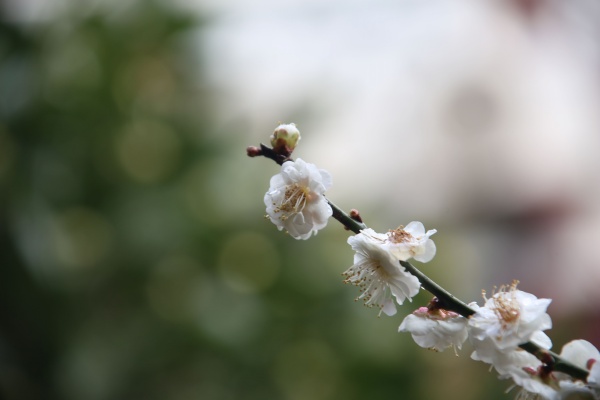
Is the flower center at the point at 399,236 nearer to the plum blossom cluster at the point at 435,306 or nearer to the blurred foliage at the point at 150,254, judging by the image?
the plum blossom cluster at the point at 435,306

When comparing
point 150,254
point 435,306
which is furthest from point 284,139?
point 150,254

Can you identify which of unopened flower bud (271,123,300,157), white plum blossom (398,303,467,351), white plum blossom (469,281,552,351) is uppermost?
unopened flower bud (271,123,300,157)

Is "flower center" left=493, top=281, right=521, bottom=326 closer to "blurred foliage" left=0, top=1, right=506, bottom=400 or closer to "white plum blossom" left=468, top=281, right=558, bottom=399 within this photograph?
"white plum blossom" left=468, top=281, right=558, bottom=399

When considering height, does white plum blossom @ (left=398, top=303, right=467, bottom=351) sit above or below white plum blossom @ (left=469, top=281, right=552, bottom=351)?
below

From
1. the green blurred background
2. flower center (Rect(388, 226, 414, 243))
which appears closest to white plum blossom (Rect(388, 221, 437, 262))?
flower center (Rect(388, 226, 414, 243))

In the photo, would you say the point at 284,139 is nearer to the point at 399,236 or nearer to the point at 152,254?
the point at 399,236

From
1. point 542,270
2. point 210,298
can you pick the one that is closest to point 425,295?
point 210,298
